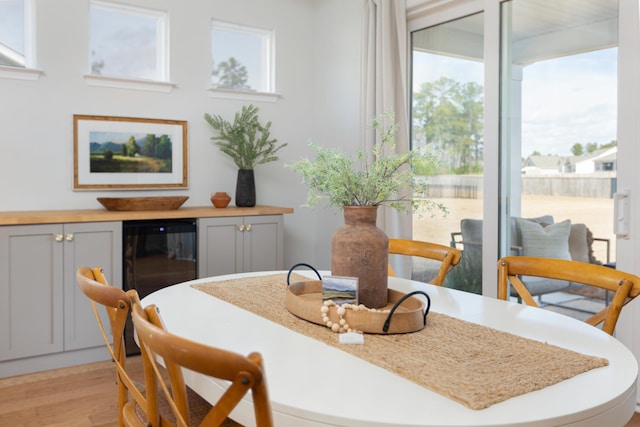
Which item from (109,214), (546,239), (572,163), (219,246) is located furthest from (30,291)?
(572,163)

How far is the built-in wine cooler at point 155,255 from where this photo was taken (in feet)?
11.5

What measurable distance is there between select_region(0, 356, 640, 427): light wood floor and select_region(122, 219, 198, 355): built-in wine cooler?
324mm

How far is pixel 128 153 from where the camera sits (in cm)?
394

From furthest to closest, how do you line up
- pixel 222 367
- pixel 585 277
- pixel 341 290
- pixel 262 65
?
pixel 262 65 → pixel 585 277 → pixel 341 290 → pixel 222 367

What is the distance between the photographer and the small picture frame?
62.7 inches

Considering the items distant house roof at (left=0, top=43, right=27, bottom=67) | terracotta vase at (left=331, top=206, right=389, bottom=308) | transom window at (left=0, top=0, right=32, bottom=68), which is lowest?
terracotta vase at (left=331, top=206, right=389, bottom=308)

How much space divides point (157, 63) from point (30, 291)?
6.14ft

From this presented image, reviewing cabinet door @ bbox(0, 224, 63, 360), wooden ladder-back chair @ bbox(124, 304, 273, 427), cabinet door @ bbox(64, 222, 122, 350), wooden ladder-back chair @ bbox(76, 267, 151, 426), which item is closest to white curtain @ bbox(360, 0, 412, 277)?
cabinet door @ bbox(64, 222, 122, 350)

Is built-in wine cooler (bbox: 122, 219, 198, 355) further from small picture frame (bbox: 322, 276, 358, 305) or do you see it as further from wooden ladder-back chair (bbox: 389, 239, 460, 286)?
small picture frame (bbox: 322, 276, 358, 305)

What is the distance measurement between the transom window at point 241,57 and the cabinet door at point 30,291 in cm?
182

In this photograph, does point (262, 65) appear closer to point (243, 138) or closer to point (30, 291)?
point (243, 138)

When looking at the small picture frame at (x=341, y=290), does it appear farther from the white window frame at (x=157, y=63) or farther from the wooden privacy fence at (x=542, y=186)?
the white window frame at (x=157, y=63)

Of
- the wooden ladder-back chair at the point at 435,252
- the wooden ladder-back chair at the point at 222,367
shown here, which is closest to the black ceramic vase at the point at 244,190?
the wooden ladder-back chair at the point at 435,252

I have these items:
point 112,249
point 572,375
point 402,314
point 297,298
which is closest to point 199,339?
point 297,298
